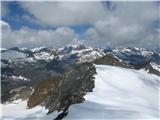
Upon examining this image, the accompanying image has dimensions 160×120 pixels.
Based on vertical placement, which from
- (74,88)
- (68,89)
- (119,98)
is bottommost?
(119,98)

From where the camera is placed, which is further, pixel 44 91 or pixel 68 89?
pixel 44 91

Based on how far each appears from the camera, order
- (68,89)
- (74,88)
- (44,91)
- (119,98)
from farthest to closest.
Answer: (44,91) < (68,89) < (74,88) < (119,98)

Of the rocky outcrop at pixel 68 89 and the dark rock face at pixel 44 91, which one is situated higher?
the dark rock face at pixel 44 91

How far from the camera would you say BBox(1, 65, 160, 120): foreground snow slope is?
53125 mm

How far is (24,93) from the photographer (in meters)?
187

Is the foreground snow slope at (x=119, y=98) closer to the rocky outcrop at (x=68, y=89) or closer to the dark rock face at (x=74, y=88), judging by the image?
the dark rock face at (x=74, y=88)

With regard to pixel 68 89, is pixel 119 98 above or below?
below

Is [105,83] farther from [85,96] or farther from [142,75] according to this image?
[142,75]

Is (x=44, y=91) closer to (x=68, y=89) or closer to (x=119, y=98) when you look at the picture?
(x=68, y=89)

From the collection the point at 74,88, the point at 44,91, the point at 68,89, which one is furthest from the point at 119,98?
the point at 44,91

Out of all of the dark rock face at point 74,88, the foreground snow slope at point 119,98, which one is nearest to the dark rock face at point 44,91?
the foreground snow slope at point 119,98

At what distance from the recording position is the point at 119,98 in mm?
69062

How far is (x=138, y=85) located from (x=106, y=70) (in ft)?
34.2

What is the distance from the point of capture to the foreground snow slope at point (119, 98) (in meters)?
53.1
